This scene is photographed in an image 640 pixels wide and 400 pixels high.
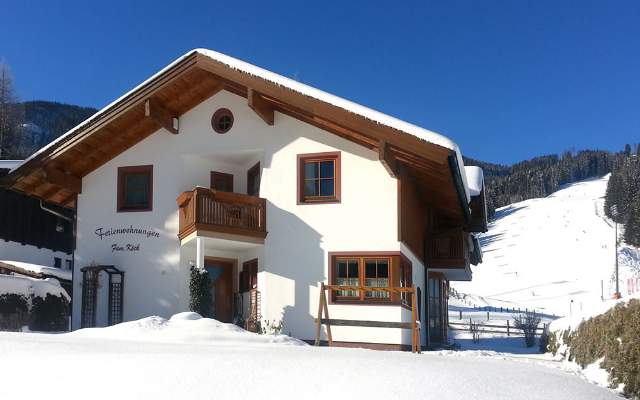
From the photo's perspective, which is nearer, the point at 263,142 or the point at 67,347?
the point at 67,347

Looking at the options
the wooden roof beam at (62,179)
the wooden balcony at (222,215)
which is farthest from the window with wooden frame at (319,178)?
the wooden roof beam at (62,179)

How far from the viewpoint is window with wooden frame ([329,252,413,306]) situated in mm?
19328

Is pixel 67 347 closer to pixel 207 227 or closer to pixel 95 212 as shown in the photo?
pixel 207 227

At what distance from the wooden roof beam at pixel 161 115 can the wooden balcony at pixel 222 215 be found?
2.22m

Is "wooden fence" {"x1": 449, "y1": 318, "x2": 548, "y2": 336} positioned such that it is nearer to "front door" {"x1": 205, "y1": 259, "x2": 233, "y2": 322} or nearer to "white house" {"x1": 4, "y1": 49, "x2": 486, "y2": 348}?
"white house" {"x1": 4, "y1": 49, "x2": 486, "y2": 348}

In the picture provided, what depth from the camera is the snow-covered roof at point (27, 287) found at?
64.7ft

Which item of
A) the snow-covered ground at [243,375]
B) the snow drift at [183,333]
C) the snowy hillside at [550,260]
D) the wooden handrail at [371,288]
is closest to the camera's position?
the snow-covered ground at [243,375]

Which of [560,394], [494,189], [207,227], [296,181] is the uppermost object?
[494,189]

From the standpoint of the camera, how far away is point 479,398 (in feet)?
28.7

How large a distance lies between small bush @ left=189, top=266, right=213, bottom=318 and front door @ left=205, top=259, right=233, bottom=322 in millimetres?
1976

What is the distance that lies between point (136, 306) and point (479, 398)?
14473 mm

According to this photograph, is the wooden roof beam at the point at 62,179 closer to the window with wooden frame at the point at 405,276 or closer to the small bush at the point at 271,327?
the small bush at the point at 271,327

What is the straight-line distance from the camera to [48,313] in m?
21.8

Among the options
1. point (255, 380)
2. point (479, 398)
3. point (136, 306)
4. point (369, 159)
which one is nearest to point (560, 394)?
point (479, 398)
